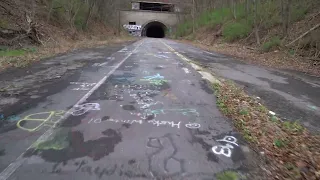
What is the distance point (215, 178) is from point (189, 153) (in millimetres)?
660

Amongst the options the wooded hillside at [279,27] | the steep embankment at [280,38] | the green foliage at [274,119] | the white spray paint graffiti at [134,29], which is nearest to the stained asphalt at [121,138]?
the green foliage at [274,119]

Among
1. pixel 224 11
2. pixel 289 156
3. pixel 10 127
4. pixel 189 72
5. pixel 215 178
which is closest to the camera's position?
pixel 215 178

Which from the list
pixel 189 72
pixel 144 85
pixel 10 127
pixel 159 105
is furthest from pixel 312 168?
pixel 189 72

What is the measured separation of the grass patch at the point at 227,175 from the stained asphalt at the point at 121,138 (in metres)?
0.06

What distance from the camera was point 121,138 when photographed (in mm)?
4395

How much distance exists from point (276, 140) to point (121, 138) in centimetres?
232

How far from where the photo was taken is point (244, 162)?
3.82 meters

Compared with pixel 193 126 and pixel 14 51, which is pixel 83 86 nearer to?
pixel 193 126

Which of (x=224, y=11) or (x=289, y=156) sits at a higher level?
(x=224, y=11)

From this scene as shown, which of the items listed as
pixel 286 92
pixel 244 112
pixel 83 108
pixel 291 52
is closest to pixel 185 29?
pixel 291 52

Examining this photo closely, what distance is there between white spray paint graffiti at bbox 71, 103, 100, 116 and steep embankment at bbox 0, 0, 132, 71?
221 inches

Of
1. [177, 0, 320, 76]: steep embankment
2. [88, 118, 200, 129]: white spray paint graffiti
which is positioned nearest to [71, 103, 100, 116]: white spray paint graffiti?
[88, 118, 200, 129]: white spray paint graffiti

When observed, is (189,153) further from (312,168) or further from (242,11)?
(242,11)

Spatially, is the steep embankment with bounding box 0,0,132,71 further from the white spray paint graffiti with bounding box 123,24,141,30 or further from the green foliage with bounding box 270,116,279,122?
the white spray paint graffiti with bounding box 123,24,141,30
